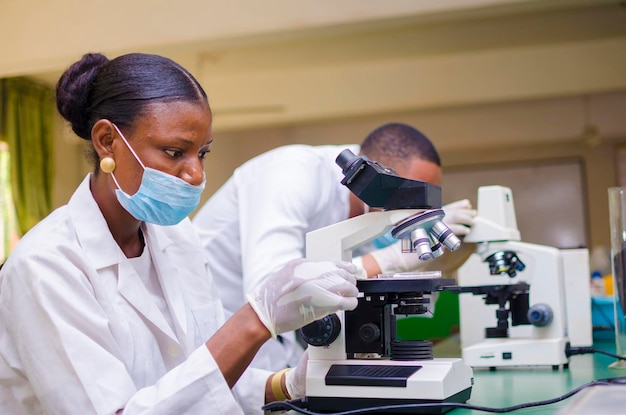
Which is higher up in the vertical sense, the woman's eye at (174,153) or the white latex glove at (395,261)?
the woman's eye at (174,153)

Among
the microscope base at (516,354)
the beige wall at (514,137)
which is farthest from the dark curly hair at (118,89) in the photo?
the beige wall at (514,137)

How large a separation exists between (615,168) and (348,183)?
26.0 feet

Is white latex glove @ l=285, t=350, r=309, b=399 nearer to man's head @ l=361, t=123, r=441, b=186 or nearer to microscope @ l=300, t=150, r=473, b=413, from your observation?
microscope @ l=300, t=150, r=473, b=413

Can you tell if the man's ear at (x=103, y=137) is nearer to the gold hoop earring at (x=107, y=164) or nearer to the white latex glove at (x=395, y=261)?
the gold hoop earring at (x=107, y=164)

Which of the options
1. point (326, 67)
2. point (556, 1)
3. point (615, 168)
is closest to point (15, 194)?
point (326, 67)

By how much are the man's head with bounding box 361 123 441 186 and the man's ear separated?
0.98 metres

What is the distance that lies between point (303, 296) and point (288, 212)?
86cm

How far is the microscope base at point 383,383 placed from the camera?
1168 mm

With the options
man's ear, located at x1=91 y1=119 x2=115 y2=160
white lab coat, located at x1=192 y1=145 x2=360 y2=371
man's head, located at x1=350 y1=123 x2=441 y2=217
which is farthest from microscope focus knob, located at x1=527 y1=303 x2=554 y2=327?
man's ear, located at x1=91 y1=119 x2=115 y2=160

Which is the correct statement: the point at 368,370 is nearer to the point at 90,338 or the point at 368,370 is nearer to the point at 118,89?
the point at 90,338

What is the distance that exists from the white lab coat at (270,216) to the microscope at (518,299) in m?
0.48

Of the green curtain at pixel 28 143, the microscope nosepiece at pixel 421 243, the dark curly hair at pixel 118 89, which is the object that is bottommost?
the microscope nosepiece at pixel 421 243

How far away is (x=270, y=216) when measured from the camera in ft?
6.67

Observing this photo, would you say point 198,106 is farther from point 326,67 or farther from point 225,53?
point 326,67
